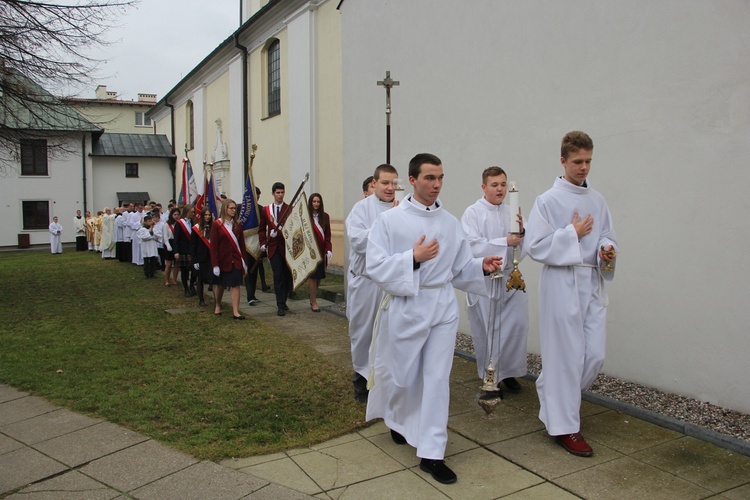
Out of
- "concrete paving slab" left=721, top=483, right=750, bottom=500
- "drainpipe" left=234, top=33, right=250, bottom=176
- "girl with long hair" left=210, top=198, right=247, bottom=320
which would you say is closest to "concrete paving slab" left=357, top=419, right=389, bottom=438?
"concrete paving slab" left=721, top=483, right=750, bottom=500

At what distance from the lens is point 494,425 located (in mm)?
4812

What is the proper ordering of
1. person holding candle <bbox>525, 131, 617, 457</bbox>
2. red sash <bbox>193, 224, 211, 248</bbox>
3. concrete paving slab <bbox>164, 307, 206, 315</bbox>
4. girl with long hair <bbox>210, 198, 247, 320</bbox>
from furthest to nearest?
1. red sash <bbox>193, 224, 211, 248</bbox>
2. concrete paving slab <bbox>164, 307, 206, 315</bbox>
3. girl with long hair <bbox>210, 198, 247, 320</bbox>
4. person holding candle <bbox>525, 131, 617, 457</bbox>

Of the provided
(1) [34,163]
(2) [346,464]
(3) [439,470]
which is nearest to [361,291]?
(2) [346,464]

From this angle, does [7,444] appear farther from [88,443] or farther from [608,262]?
[608,262]

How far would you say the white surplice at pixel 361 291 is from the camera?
5645 millimetres

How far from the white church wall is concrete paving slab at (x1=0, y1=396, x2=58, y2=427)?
5.04 meters

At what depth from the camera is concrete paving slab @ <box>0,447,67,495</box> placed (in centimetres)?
386

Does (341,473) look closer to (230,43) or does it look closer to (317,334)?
Result: (317,334)

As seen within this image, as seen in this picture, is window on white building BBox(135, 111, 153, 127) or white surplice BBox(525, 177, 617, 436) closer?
white surplice BBox(525, 177, 617, 436)

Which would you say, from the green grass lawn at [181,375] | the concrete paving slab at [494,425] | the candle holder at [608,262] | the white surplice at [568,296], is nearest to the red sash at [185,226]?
the green grass lawn at [181,375]

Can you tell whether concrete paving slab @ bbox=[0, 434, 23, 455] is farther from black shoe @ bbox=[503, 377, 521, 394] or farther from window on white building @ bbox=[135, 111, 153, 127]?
window on white building @ bbox=[135, 111, 153, 127]

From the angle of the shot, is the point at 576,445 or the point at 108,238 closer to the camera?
the point at 576,445

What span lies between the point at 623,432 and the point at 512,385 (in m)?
1.27

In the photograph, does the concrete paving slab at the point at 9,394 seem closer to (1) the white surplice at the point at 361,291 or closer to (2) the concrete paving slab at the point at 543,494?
(1) the white surplice at the point at 361,291
